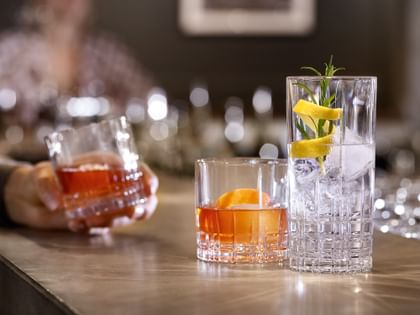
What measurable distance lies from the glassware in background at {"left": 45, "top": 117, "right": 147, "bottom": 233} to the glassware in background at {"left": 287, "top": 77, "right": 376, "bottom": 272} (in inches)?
19.7

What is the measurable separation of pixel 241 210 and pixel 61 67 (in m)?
6.20

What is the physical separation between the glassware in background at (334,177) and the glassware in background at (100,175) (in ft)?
1.64

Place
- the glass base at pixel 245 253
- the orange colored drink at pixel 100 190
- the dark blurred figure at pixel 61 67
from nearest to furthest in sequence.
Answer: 1. the glass base at pixel 245 253
2. the orange colored drink at pixel 100 190
3. the dark blurred figure at pixel 61 67

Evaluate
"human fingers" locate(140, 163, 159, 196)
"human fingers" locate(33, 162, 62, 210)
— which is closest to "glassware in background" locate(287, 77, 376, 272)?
"human fingers" locate(140, 163, 159, 196)

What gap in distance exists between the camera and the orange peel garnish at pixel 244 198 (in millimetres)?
1591

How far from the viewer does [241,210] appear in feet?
5.16

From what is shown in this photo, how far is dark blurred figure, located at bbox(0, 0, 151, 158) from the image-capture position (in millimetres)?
7387

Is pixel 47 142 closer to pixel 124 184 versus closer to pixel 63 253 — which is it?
pixel 124 184

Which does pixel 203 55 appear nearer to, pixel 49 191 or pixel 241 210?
pixel 49 191

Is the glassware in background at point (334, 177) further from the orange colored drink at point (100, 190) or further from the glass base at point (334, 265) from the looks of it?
the orange colored drink at point (100, 190)

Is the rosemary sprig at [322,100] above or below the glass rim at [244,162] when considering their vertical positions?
above

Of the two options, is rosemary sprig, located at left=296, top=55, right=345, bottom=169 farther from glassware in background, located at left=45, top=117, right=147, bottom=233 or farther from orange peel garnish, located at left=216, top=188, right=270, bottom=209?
glassware in background, located at left=45, top=117, right=147, bottom=233

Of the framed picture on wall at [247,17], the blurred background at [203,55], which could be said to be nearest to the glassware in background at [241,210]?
the blurred background at [203,55]

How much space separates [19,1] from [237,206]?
246 inches
